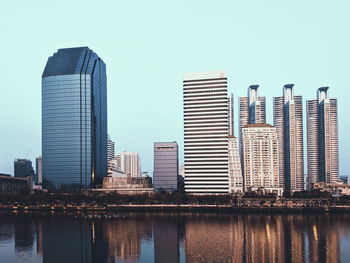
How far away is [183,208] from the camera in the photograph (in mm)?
174750

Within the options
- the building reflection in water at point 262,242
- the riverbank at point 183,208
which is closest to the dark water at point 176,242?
the building reflection in water at point 262,242

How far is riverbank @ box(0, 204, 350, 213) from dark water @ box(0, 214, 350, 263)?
1773 inches

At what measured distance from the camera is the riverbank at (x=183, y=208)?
16412 centimetres

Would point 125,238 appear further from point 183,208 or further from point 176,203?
point 176,203

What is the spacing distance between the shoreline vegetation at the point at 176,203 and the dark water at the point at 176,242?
161 feet

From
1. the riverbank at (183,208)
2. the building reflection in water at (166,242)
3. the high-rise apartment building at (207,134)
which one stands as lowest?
the riverbank at (183,208)

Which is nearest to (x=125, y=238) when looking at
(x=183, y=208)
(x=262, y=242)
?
(x=262, y=242)

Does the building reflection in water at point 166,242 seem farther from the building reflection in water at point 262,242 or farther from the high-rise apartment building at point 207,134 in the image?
the high-rise apartment building at point 207,134

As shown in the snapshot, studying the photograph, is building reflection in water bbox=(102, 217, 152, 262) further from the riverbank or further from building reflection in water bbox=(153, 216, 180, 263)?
the riverbank

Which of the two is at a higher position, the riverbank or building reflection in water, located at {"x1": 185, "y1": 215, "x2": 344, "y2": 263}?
building reflection in water, located at {"x1": 185, "y1": 215, "x2": 344, "y2": 263}

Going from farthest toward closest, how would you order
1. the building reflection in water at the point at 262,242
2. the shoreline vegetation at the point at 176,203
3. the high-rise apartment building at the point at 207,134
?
1. the high-rise apartment building at the point at 207,134
2. the shoreline vegetation at the point at 176,203
3. the building reflection in water at the point at 262,242


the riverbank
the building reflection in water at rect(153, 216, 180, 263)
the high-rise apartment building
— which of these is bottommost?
the riverbank

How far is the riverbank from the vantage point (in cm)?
16412

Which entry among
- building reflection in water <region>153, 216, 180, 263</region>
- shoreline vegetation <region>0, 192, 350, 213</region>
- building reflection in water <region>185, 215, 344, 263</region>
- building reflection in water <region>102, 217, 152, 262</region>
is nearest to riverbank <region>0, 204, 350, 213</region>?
shoreline vegetation <region>0, 192, 350, 213</region>
